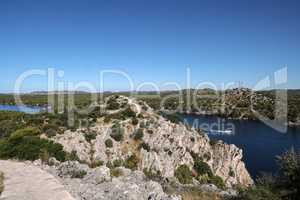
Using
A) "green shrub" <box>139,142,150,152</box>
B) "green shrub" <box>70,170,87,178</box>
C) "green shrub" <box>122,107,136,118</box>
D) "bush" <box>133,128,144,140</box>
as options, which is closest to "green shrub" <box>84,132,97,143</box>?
"bush" <box>133,128,144,140</box>

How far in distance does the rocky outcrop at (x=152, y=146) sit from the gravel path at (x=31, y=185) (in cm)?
1064

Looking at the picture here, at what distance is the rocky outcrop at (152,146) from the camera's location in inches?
955

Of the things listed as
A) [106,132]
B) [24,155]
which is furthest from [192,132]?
[24,155]

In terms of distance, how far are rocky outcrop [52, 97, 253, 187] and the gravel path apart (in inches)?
419

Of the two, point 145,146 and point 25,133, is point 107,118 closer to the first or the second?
point 145,146

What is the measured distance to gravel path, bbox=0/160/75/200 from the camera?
8.19 m

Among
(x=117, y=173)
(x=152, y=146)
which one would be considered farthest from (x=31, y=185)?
(x=152, y=146)

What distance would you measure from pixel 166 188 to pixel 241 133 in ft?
222

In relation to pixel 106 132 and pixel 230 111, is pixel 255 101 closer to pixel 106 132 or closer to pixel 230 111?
pixel 230 111

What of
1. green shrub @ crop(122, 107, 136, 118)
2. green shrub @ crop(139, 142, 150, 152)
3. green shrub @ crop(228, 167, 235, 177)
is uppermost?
green shrub @ crop(122, 107, 136, 118)

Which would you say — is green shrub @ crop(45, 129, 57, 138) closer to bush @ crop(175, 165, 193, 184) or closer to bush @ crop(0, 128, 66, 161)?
bush @ crop(0, 128, 66, 161)

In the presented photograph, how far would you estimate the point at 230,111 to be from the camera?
10650cm

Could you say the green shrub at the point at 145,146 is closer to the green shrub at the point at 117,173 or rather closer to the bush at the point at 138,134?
the bush at the point at 138,134

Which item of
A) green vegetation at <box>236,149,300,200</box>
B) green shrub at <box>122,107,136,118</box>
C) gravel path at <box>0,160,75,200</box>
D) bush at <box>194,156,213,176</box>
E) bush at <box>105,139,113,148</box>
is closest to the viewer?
gravel path at <box>0,160,75,200</box>
